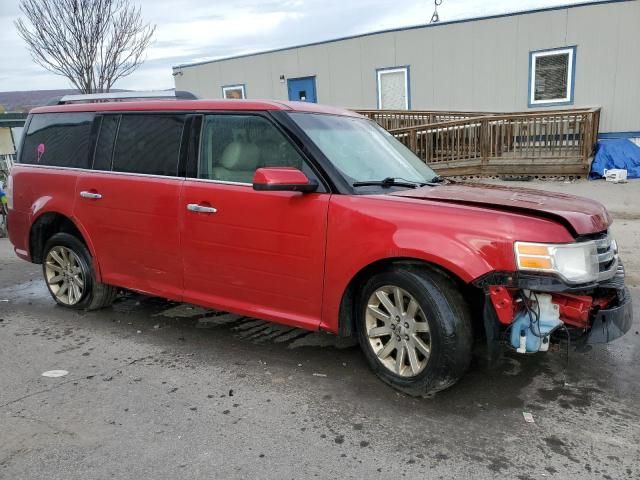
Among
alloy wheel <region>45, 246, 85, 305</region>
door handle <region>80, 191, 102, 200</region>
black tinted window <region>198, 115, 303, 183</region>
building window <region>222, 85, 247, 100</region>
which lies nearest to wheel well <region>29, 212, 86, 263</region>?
alloy wheel <region>45, 246, 85, 305</region>

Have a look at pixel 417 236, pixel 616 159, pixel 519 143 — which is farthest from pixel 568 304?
pixel 616 159

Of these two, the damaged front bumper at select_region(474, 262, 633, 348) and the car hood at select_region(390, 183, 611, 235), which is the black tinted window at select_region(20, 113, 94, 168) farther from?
the damaged front bumper at select_region(474, 262, 633, 348)

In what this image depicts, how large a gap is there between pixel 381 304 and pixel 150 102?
260 centimetres

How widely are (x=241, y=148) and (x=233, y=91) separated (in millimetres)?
16165

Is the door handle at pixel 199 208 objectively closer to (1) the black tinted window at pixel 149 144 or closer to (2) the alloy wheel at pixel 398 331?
(1) the black tinted window at pixel 149 144

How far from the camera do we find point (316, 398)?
11.2 feet

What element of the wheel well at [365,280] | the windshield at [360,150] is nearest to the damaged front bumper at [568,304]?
the wheel well at [365,280]

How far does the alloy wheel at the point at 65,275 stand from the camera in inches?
200

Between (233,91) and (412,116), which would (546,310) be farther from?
(233,91)

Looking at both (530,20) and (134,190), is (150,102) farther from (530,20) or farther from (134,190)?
(530,20)

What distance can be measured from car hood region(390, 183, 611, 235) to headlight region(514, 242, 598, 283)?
0.12 m

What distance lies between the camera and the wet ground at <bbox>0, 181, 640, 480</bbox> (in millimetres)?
2719

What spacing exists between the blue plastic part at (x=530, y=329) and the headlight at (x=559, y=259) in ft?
0.89

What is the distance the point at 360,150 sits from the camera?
4004 mm
